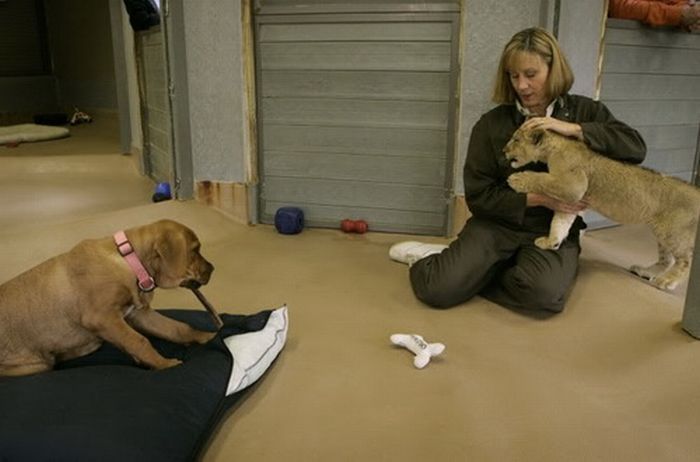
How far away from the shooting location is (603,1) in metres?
3.71

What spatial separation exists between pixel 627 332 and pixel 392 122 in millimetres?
1981

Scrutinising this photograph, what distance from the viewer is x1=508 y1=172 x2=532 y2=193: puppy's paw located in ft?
9.53

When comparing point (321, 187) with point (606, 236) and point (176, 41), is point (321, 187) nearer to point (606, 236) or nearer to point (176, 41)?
point (176, 41)

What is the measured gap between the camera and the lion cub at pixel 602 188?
2883mm

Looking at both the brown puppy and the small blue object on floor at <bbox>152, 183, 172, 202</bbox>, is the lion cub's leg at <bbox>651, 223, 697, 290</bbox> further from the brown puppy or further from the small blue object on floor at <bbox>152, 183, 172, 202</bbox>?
the small blue object on floor at <bbox>152, 183, 172, 202</bbox>

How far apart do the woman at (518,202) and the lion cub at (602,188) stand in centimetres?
5

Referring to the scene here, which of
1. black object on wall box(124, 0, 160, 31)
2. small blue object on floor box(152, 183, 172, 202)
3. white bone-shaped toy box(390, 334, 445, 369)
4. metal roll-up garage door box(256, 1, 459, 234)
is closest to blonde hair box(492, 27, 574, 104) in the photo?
metal roll-up garage door box(256, 1, 459, 234)

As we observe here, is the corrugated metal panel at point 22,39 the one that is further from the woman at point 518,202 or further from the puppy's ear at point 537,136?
the puppy's ear at point 537,136

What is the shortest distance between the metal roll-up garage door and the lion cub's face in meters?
1.03

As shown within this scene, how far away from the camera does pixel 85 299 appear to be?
2.09 meters

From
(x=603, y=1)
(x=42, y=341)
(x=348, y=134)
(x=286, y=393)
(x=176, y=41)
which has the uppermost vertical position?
(x=603, y=1)

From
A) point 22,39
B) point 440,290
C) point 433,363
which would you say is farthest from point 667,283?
point 22,39

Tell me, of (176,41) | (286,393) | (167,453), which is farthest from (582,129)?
(176,41)

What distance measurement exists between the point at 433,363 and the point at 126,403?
1143 mm
